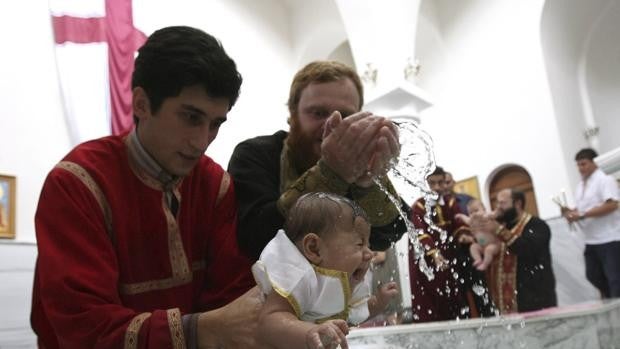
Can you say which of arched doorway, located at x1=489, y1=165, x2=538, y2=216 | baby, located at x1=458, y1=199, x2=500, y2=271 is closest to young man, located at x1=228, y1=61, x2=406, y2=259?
baby, located at x1=458, y1=199, x2=500, y2=271

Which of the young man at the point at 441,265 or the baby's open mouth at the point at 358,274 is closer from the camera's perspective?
the baby's open mouth at the point at 358,274

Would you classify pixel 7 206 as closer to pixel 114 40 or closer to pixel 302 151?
pixel 114 40

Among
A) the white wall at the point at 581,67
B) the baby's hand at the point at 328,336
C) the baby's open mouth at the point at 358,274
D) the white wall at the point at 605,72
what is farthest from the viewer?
the white wall at the point at 605,72

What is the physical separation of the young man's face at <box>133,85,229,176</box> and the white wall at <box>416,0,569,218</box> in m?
7.76

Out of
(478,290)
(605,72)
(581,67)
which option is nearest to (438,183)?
(478,290)

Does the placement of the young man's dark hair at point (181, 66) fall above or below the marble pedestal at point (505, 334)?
above

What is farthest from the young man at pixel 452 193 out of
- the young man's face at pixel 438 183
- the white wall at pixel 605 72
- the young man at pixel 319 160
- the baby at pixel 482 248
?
the white wall at pixel 605 72

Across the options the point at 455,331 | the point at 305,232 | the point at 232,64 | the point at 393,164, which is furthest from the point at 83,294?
the point at 455,331

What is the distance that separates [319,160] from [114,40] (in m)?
6.07

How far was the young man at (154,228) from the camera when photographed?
136 cm

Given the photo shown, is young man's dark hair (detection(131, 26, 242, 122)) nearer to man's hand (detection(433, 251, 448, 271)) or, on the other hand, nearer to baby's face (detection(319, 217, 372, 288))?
baby's face (detection(319, 217, 372, 288))

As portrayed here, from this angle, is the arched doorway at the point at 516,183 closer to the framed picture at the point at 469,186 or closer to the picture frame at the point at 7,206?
the framed picture at the point at 469,186

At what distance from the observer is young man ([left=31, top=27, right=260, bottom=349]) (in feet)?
4.45

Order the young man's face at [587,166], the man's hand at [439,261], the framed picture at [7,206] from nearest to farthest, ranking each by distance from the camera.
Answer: the man's hand at [439,261] < the framed picture at [7,206] < the young man's face at [587,166]
